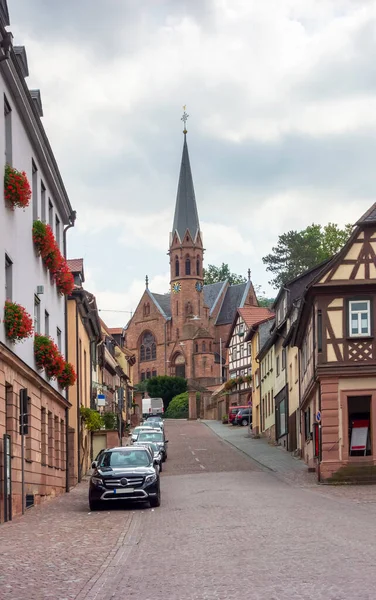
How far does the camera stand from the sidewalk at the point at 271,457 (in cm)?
3409

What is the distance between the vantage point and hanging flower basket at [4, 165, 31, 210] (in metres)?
19.6

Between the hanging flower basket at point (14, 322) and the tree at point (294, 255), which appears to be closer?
the hanging flower basket at point (14, 322)

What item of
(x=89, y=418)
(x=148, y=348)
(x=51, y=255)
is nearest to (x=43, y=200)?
(x=51, y=255)

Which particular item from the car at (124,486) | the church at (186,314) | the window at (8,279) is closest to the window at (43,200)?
the window at (8,279)

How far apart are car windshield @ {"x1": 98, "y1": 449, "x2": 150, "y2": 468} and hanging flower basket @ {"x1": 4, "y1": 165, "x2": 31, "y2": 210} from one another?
717 cm

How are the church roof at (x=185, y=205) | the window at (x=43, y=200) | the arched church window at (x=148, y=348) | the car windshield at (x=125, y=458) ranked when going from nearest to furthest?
the car windshield at (x=125, y=458), the window at (x=43, y=200), the church roof at (x=185, y=205), the arched church window at (x=148, y=348)

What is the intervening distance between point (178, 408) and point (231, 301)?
99.1ft

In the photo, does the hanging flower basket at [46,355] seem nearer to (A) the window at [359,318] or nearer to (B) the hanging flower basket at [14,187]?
(B) the hanging flower basket at [14,187]

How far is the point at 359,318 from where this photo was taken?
31.6m

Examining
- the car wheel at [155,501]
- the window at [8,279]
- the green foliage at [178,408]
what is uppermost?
the window at [8,279]

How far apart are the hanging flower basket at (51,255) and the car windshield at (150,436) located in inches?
694

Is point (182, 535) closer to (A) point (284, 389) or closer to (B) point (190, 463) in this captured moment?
(B) point (190, 463)

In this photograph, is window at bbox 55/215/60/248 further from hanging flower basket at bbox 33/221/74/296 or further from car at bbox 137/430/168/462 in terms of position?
car at bbox 137/430/168/462

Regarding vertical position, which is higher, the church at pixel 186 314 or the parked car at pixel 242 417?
the church at pixel 186 314
